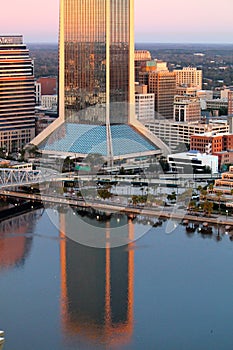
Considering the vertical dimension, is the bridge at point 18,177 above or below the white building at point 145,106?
below

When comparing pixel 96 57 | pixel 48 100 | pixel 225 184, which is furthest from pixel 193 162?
pixel 48 100

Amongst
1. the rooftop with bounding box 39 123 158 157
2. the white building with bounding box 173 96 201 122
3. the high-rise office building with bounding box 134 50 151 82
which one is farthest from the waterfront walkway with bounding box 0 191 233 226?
the high-rise office building with bounding box 134 50 151 82

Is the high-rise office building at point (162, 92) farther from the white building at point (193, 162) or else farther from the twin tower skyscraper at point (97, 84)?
the white building at point (193, 162)

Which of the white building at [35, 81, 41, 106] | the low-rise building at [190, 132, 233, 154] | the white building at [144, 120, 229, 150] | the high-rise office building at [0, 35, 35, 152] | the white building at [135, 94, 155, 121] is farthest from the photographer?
the white building at [35, 81, 41, 106]

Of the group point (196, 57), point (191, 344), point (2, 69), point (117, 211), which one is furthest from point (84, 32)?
point (196, 57)

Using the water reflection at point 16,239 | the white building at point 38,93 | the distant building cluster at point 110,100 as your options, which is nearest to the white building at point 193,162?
the distant building cluster at point 110,100

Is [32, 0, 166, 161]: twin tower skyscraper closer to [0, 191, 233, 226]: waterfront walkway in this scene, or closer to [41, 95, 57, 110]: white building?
[0, 191, 233, 226]: waterfront walkway
